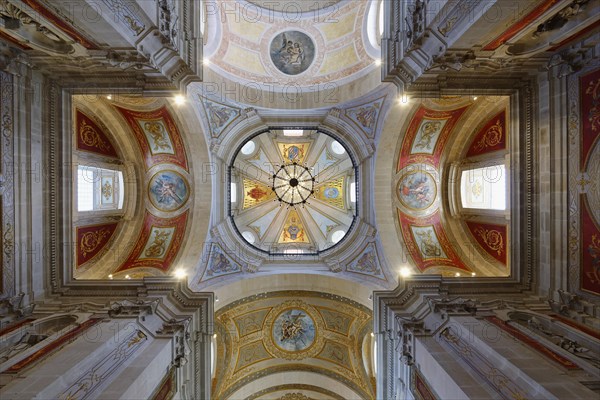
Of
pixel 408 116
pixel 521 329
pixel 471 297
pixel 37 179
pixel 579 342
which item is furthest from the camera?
pixel 408 116

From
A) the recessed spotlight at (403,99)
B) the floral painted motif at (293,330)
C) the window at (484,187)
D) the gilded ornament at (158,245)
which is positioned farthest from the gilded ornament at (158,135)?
the window at (484,187)

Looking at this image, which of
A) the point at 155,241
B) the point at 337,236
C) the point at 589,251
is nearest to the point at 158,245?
the point at 155,241

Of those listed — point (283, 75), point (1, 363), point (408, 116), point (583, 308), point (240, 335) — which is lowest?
point (240, 335)

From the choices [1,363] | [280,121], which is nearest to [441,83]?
[280,121]

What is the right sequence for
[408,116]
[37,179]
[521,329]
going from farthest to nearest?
[408,116] < [37,179] < [521,329]

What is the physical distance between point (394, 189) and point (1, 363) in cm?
1343

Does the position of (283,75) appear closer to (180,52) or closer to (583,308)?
(180,52)

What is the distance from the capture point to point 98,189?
13633mm

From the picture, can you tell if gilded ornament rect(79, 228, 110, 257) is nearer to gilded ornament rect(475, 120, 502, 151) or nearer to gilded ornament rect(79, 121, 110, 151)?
gilded ornament rect(79, 121, 110, 151)

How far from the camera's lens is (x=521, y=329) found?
8.22 metres

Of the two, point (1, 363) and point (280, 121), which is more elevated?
point (280, 121)

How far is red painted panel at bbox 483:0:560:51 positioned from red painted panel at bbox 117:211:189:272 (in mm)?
12354

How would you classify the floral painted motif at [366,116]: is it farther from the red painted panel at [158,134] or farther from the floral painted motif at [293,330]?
the floral painted motif at [293,330]

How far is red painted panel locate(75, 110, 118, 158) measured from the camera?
12398 millimetres
